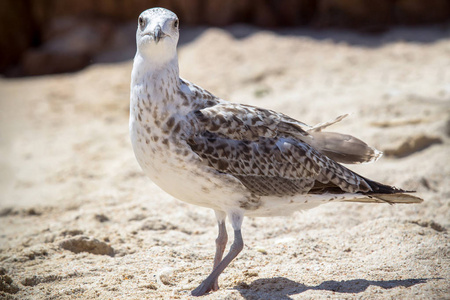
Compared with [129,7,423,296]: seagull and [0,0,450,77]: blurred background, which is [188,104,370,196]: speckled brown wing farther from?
[0,0,450,77]: blurred background

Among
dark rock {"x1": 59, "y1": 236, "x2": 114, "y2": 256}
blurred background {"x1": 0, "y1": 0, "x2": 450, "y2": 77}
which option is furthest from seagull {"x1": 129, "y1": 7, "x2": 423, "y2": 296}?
blurred background {"x1": 0, "y1": 0, "x2": 450, "y2": 77}

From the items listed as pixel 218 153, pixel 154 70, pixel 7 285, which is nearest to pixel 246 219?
pixel 218 153

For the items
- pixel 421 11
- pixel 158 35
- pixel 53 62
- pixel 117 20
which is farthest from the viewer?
pixel 117 20

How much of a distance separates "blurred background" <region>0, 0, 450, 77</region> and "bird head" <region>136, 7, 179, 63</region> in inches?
343

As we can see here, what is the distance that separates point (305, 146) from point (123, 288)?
6.19ft

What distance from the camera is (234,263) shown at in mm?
4879

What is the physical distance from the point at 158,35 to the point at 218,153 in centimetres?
99

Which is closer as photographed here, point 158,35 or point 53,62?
point 158,35

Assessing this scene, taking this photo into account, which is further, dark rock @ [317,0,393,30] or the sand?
dark rock @ [317,0,393,30]

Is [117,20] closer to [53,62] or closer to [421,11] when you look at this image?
[53,62]

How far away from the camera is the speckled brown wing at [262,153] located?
4.28 metres

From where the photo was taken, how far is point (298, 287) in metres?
4.19

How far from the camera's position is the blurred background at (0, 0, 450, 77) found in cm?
1269

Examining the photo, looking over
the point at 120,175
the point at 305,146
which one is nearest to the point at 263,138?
the point at 305,146
